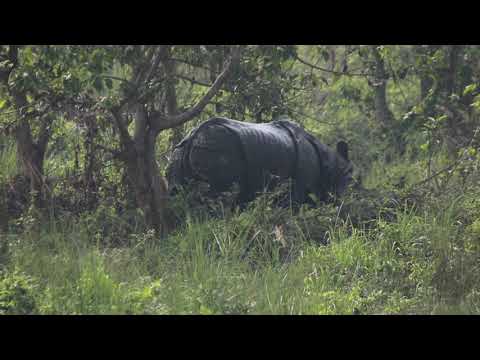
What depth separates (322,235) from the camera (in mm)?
7512

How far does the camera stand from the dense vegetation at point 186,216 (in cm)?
573

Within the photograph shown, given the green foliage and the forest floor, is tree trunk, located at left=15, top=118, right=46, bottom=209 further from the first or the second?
the green foliage

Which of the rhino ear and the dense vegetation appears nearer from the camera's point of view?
the dense vegetation

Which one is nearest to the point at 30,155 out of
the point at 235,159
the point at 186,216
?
the point at 186,216

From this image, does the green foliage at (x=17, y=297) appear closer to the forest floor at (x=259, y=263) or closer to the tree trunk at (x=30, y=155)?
the forest floor at (x=259, y=263)

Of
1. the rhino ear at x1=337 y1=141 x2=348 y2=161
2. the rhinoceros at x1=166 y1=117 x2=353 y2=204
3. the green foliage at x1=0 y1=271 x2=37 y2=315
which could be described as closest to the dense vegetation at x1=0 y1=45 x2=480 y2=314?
the green foliage at x1=0 y1=271 x2=37 y2=315

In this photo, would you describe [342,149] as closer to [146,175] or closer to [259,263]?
[146,175]

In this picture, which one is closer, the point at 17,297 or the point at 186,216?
the point at 17,297

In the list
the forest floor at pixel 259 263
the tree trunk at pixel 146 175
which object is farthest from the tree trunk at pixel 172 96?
the forest floor at pixel 259 263

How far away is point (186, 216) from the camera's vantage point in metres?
7.67

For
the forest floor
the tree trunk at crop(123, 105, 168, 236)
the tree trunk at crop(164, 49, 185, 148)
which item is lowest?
the forest floor

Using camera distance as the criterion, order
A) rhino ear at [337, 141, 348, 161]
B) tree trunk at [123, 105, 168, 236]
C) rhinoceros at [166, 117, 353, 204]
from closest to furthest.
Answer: tree trunk at [123, 105, 168, 236], rhinoceros at [166, 117, 353, 204], rhino ear at [337, 141, 348, 161]

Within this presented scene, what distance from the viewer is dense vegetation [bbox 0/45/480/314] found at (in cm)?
573

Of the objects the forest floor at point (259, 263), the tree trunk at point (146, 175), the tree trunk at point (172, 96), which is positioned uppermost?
the tree trunk at point (172, 96)
